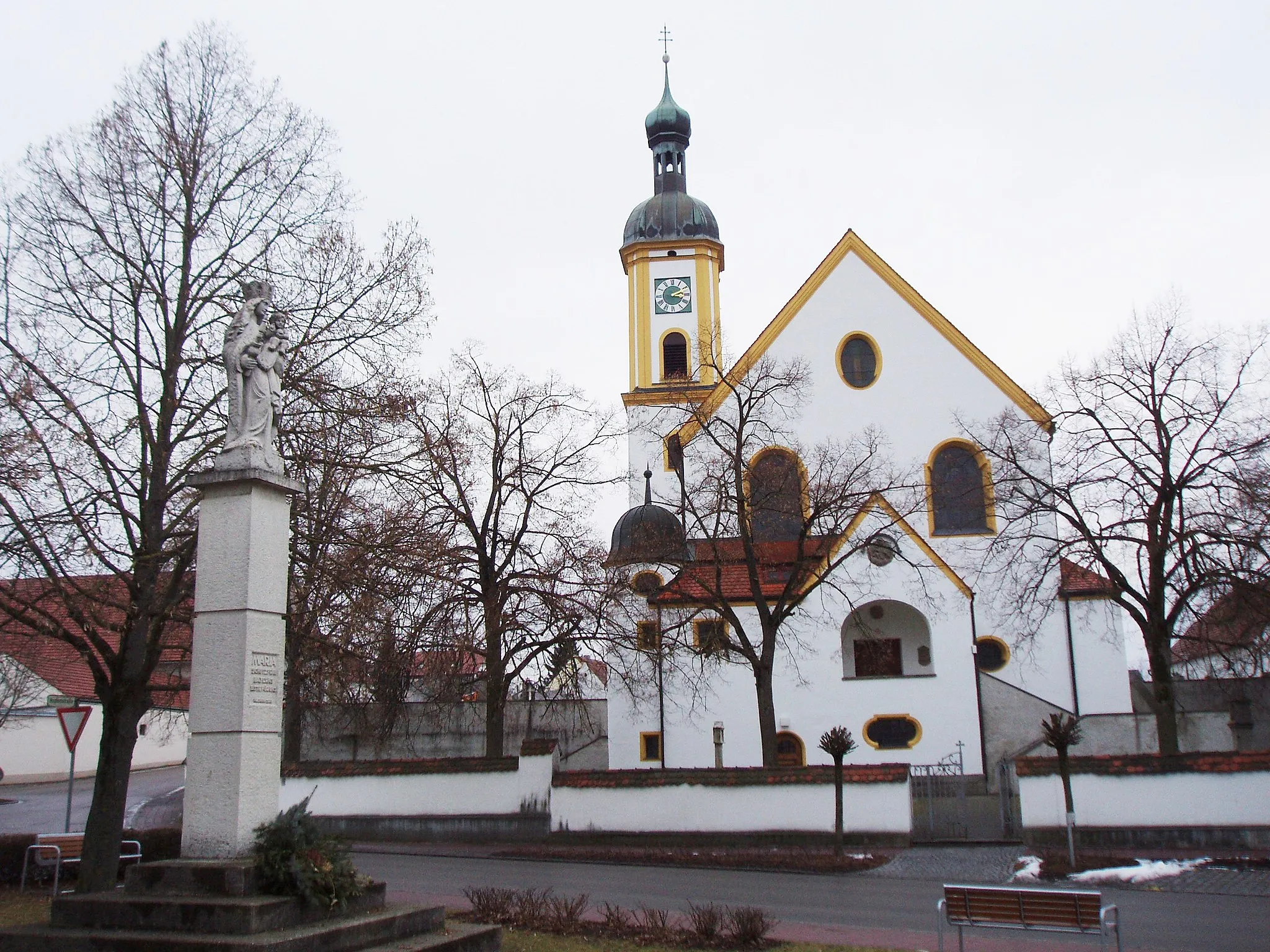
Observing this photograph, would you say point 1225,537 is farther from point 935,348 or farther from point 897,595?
point 935,348

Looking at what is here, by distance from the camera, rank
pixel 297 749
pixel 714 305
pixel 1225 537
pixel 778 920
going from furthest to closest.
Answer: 1. pixel 714 305
2. pixel 297 749
3. pixel 1225 537
4. pixel 778 920

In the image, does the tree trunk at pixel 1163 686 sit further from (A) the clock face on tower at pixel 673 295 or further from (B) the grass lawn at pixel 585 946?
(A) the clock face on tower at pixel 673 295

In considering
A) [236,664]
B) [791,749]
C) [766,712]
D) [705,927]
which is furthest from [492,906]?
[791,749]

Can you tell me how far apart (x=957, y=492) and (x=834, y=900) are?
20488 mm

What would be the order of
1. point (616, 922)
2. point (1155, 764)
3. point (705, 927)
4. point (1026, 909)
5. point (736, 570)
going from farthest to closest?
point (736, 570) < point (1155, 764) < point (616, 922) < point (705, 927) < point (1026, 909)

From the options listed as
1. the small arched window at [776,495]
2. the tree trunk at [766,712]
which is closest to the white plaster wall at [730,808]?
the tree trunk at [766,712]

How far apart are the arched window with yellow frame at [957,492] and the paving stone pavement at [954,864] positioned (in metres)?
14.3

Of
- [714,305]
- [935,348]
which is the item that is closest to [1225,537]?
[935,348]

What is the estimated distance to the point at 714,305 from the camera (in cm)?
4206

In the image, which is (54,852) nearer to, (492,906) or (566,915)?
(492,906)

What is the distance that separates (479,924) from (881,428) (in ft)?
83.6

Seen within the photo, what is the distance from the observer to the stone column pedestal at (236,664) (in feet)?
29.2

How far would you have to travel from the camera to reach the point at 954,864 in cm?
1714

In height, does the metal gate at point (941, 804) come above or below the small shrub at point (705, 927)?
above
